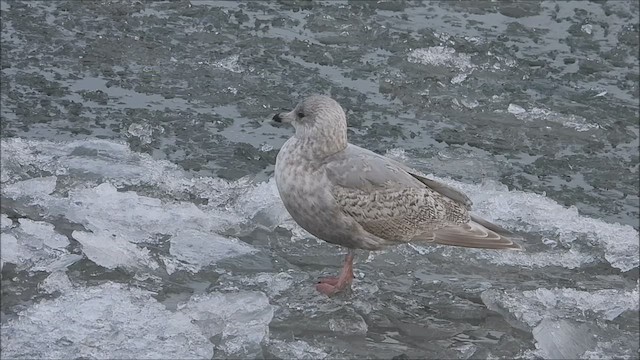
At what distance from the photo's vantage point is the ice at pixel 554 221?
23.6ft

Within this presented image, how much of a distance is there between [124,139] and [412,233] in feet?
7.93

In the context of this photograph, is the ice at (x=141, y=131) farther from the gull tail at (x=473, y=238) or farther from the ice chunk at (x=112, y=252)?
the gull tail at (x=473, y=238)

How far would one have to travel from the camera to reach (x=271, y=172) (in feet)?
25.9

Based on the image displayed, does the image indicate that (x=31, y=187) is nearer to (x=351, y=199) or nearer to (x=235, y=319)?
(x=235, y=319)

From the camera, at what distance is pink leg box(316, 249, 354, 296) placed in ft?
21.1

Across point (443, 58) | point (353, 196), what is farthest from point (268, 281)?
point (443, 58)

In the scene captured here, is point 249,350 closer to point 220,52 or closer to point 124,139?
point 124,139

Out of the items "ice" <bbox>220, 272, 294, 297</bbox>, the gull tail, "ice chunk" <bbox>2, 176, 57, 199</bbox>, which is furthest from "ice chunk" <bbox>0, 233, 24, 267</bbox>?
the gull tail

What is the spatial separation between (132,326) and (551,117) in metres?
4.19

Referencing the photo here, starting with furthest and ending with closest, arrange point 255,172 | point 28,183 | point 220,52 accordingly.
→ point 220,52
point 255,172
point 28,183

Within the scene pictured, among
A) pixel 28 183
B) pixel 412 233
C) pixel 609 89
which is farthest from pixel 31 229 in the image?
pixel 609 89

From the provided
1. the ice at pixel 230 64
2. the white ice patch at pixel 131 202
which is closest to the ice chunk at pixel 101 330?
the white ice patch at pixel 131 202

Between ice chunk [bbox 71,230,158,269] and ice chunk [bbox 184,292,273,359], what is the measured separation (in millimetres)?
514

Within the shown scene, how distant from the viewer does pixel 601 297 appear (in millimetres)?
6656
